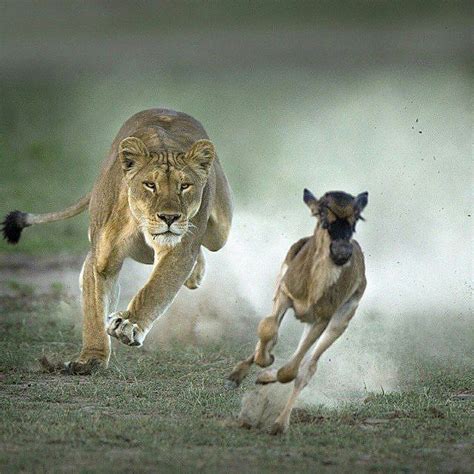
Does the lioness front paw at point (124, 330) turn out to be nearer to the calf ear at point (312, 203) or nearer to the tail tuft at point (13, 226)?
the calf ear at point (312, 203)

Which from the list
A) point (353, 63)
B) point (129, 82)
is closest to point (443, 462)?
point (353, 63)

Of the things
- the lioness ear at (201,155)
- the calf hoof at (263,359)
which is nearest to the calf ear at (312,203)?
the calf hoof at (263,359)

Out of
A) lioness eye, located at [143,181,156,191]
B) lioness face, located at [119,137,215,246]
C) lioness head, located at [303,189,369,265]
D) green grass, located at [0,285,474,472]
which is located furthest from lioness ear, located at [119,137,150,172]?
lioness head, located at [303,189,369,265]

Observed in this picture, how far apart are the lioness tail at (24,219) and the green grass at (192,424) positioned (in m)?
0.71

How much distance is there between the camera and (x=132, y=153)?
7754 mm

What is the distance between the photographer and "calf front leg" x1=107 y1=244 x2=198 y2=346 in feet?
23.9

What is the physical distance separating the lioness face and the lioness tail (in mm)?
1439

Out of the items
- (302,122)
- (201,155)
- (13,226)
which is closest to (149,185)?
(201,155)

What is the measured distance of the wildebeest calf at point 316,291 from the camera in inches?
248

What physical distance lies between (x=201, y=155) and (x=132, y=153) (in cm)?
37

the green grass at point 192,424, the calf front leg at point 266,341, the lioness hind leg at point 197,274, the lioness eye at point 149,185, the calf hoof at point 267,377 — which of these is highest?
the lioness eye at point 149,185

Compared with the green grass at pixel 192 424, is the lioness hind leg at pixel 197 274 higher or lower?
higher

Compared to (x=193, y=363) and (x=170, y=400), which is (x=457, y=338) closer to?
(x=193, y=363)

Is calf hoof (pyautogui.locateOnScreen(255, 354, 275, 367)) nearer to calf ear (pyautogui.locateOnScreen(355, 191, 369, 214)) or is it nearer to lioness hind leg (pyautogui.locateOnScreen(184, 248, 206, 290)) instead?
calf ear (pyautogui.locateOnScreen(355, 191, 369, 214))
